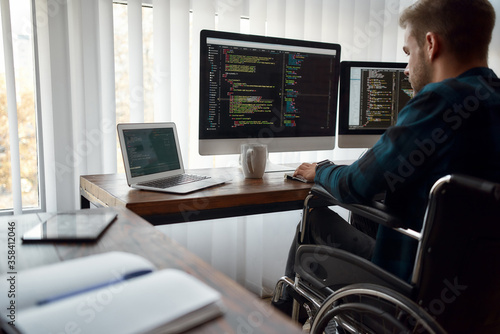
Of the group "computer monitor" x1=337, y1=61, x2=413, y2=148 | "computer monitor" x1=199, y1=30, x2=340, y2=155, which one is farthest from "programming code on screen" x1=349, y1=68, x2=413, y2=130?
"computer monitor" x1=199, y1=30, x2=340, y2=155

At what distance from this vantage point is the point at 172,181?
1492mm

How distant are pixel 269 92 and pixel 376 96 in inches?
23.5

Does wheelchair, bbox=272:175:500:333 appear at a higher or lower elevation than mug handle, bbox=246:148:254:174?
lower

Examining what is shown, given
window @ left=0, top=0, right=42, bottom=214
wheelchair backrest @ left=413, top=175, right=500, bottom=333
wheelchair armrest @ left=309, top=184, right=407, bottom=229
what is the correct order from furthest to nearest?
window @ left=0, top=0, right=42, bottom=214 → wheelchair armrest @ left=309, top=184, right=407, bottom=229 → wheelchair backrest @ left=413, top=175, right=500, bottom=333

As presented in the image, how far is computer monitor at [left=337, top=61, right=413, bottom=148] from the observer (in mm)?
1984

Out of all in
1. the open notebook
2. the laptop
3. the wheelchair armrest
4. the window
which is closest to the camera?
the open notebook

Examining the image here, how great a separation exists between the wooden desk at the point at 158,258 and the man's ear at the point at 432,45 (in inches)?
36.1

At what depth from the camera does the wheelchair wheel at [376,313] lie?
2.65ft

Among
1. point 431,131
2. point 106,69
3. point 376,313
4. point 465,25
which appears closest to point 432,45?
point 465,25

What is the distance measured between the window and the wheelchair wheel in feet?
5.03

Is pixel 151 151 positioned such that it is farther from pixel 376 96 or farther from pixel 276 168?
pixel 376 96

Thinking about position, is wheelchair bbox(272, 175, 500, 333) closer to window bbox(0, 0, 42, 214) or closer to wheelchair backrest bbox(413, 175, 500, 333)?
wheelchair backrest bbox(413, 175, 500, 333)

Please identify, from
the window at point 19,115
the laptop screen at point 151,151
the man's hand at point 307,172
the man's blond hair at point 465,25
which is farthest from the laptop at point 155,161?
the man's blond hair at point 465,25

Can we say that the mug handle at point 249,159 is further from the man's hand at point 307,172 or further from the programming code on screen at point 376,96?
the programming code on screen at point 376,96
